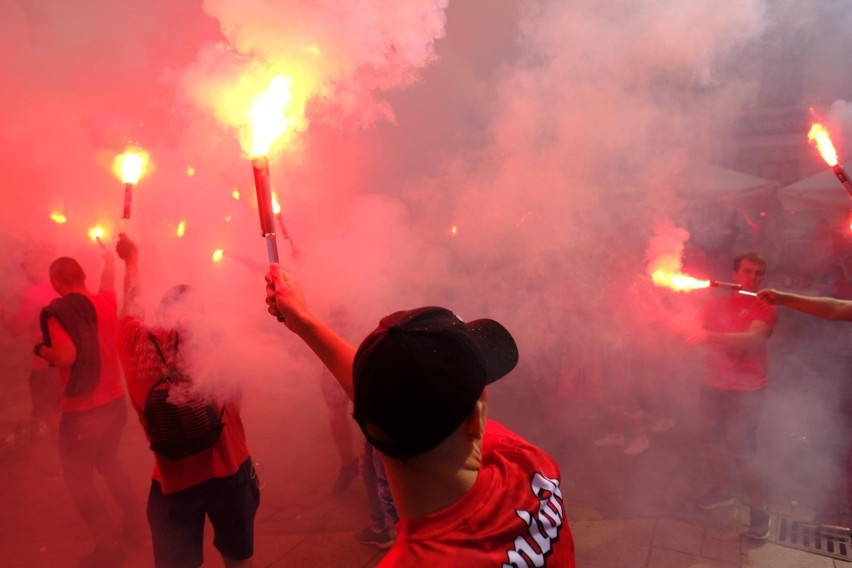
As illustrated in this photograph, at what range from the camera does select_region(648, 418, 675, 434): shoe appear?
5.07 metres

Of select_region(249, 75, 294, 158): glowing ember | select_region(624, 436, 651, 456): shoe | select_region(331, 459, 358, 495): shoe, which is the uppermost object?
select_region(249, 75, 294, 158): glowing ember

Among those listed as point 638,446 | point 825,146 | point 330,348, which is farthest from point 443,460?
point 638,446

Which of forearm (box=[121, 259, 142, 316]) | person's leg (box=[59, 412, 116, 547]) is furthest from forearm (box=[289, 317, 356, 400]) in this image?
person's leg (box=[59, 412, 116, 547])

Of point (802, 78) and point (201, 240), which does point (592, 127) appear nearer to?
point (201, 240)

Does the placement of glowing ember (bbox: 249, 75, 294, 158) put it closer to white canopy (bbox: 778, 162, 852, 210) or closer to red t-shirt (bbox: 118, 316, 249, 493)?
red t-shirt (bbox: 118, 316, 249, 493)

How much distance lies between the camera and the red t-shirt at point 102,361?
11.7 ft

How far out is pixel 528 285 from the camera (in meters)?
4.95

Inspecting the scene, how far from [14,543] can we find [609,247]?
5.34 m

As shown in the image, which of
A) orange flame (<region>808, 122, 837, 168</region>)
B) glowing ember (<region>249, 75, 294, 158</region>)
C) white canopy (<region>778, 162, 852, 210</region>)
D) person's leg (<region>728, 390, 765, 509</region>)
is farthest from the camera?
white canopy (<region>778, 162, 852, 210</region>)

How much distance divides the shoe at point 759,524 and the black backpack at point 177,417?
10.9 ft

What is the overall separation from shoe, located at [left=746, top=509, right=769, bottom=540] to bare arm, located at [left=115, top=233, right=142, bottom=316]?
12.8 ft

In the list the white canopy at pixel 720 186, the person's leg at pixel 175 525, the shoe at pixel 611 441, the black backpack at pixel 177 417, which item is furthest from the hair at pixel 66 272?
the white canopy at pixel 720 186

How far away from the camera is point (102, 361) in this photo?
148 inches

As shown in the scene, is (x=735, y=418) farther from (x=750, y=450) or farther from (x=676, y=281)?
(x=676, y=281)
